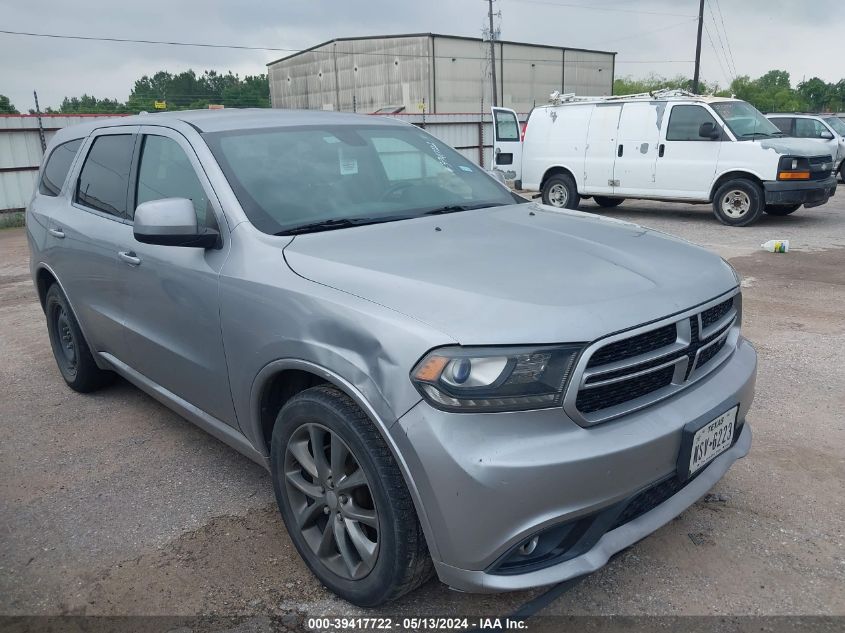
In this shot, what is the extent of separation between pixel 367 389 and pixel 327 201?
46.1 inches

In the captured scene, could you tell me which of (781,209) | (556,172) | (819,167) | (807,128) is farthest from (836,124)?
(556,172)

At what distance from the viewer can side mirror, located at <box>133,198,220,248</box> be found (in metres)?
2.62

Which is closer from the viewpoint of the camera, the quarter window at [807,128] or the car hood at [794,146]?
the car hood at [794,146]

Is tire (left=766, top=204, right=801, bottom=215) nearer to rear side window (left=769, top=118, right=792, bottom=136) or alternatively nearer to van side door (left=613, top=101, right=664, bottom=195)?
van side door (left=613, top=101, right=664, bottom=195)

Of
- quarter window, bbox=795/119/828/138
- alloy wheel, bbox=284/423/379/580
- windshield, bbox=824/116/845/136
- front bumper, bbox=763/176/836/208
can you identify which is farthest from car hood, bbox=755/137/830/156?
alloy wheel, bbox=284/423/379/580

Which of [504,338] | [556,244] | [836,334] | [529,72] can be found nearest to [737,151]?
[836,334]

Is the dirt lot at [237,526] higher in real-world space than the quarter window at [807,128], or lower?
lower

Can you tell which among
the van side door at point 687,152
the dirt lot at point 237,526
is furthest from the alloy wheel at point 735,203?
the dirt lot at point 237,526

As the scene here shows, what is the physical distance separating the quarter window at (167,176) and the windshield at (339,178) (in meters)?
0.17

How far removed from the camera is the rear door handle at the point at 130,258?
10.6ft

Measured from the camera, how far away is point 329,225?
278cm

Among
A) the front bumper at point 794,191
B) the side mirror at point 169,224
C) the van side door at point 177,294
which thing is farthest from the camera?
the front bumper at point 794,191

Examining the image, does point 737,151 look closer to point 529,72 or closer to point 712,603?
point 712,603

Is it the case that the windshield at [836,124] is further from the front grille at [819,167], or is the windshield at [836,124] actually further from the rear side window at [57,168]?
the rear side window at [57,168]
